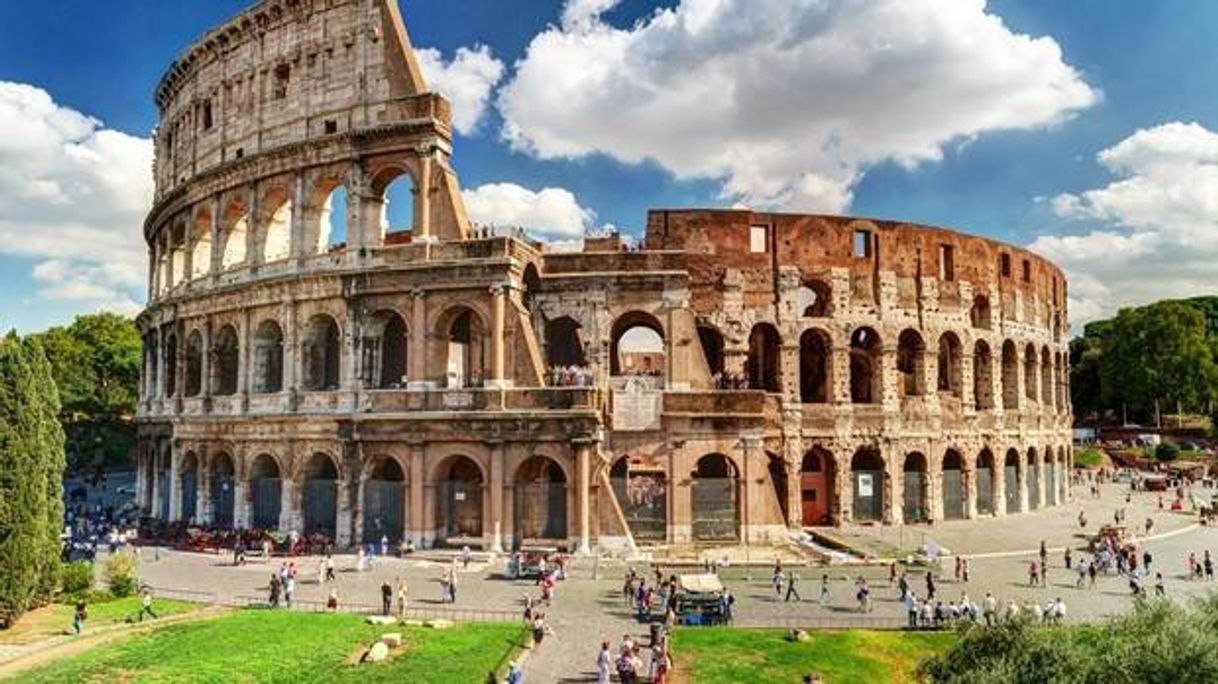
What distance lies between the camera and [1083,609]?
23.9 m

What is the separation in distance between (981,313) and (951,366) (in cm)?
331

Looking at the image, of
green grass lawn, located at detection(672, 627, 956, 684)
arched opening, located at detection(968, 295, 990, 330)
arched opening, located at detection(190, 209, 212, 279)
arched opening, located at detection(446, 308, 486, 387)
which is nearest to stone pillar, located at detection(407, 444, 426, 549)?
arched opening, located at detection(446, 308, 486, 387)

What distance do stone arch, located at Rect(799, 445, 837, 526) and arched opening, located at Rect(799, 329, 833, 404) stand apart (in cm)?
267

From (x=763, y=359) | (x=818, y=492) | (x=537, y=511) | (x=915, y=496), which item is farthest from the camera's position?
(x=763, y=359)

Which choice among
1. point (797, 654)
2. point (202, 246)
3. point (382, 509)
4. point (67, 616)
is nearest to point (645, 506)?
point (382, 509)

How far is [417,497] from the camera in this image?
3100 centimetres

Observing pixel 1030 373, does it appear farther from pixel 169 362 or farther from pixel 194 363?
pixel 169 362

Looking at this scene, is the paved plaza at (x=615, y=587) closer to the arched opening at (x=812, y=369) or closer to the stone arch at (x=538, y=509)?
the stone arch at (x=538, y=509)

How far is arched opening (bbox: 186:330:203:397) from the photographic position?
38419 millimetres

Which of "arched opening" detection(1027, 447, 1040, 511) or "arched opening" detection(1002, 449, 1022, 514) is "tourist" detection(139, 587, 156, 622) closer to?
"arched opening" detection(1002, 449, 1022, 514)

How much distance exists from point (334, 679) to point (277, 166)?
23.2 metres

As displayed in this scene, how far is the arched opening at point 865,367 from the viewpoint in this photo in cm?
3803

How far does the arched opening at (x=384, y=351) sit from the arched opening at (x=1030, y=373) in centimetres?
3123

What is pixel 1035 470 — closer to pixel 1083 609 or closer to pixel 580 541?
pixel 1083 609
